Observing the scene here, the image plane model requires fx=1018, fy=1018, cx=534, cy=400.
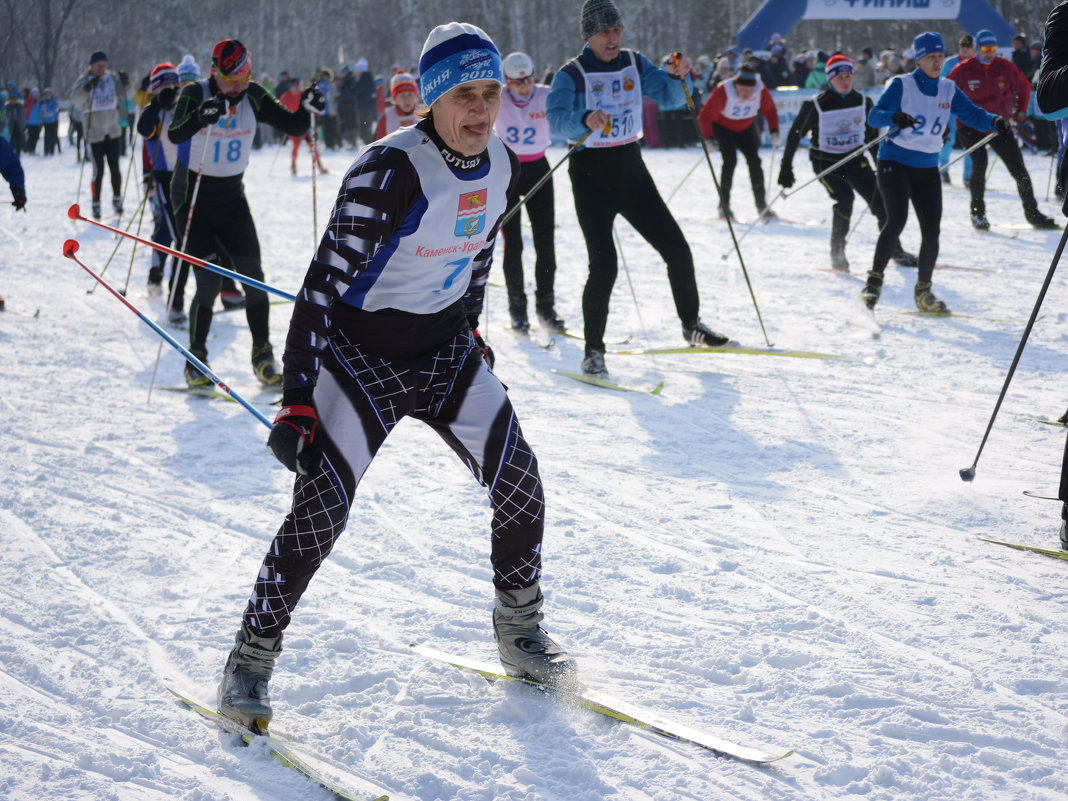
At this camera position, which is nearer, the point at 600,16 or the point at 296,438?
the point at 296,438

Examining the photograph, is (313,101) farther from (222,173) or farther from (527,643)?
(527,643)

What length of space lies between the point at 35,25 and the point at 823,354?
138 feet

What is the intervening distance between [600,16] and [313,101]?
1.74 m

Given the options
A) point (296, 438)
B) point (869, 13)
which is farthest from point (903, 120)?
point (869, 13)

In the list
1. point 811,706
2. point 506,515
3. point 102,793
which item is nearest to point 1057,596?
point 811,706

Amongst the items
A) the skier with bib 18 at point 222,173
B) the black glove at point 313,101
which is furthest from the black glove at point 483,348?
the black glove at point 313,101

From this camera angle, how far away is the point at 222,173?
571 centimetres

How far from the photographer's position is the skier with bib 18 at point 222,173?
18.2ft

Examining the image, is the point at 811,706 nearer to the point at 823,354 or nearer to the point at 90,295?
the point at 823,354

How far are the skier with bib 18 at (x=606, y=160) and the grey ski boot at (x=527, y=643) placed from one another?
3244 millimetres

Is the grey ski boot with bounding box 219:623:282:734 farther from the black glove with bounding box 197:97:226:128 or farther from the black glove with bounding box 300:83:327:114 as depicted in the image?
the black glove with bounding box 300:83:327:114

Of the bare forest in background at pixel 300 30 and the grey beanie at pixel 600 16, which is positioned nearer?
the grey beanie at pixel 600 16

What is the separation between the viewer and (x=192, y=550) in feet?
12.1

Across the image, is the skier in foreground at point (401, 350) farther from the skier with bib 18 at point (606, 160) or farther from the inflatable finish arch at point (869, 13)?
the inflatable finish arch at point (869, 13)
